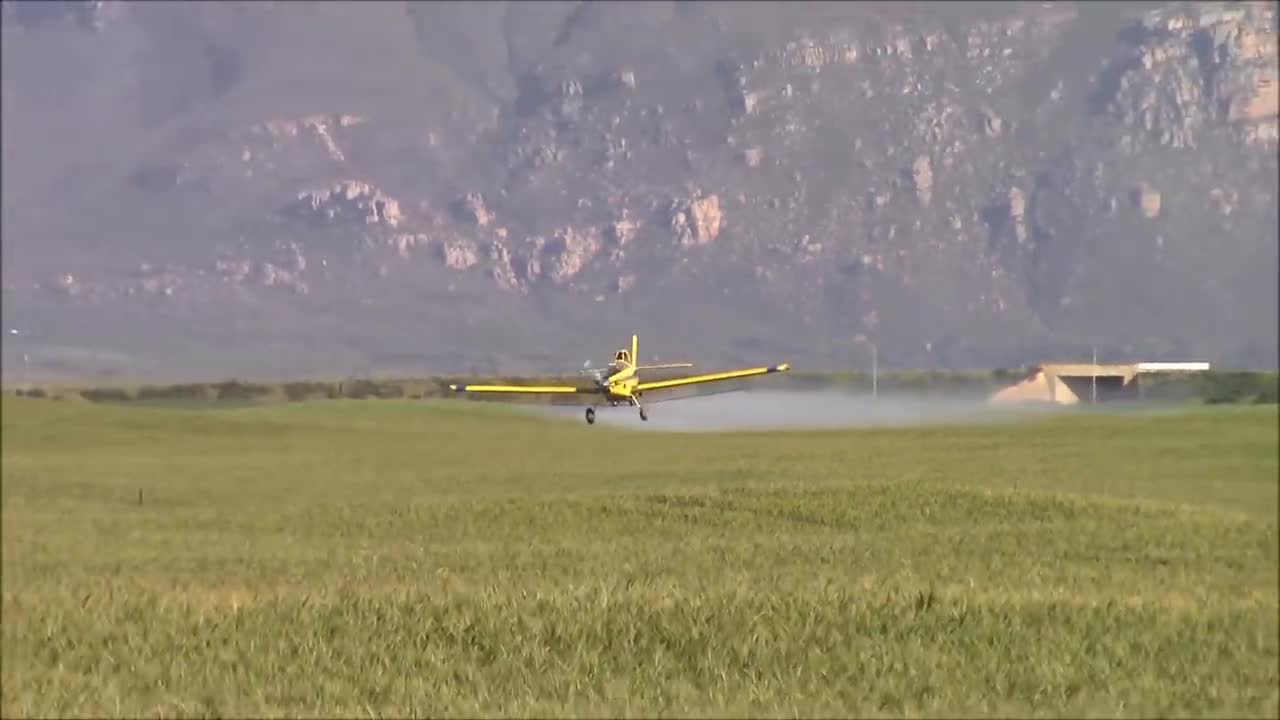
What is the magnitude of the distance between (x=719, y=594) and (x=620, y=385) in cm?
560

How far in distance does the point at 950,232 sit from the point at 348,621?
187 inches

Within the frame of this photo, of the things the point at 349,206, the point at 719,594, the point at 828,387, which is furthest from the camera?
the point at 719,594

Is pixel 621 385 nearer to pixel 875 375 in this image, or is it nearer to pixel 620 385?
pixel 620 385

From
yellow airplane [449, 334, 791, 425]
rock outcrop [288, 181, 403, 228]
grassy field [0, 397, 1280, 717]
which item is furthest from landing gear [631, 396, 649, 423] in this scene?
grassy field [0, 397, 1280, 717]

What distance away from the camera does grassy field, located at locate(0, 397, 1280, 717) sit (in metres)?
8.52

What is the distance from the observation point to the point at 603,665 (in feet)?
28.6

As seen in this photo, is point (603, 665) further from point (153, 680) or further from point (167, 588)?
point (167, 588)

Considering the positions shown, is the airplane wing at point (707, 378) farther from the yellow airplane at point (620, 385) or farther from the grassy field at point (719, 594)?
the grassy field at point (719, 594)

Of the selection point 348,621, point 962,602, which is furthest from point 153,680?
point 962,602

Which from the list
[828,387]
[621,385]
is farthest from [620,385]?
[828,387]

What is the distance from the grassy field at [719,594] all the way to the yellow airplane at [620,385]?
3458 mm

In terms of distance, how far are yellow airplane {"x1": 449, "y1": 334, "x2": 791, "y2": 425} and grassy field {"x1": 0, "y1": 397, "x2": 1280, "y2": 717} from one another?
11.3 ft

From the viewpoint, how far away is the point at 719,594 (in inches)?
341

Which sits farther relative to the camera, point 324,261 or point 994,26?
point 994,26
